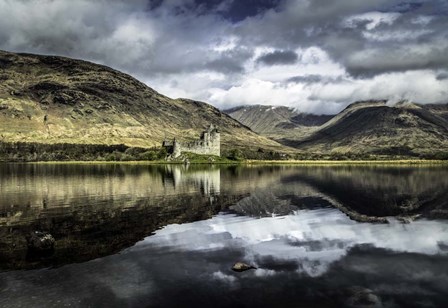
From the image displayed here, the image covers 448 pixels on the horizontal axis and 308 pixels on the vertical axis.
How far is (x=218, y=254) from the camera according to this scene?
3825 cm

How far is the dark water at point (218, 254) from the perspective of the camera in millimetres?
27375

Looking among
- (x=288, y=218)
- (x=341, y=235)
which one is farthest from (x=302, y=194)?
(x=341, y=235)

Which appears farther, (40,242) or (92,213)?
(92,213)

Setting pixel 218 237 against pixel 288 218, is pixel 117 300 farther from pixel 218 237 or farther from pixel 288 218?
pixel 288 218

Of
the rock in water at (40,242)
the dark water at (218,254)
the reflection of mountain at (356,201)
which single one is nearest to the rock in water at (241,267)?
the dark water at (218,254)

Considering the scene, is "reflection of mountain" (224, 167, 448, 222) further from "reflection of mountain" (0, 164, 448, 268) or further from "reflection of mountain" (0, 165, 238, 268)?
"reflection of mountain" (0, 165, 238, 268)

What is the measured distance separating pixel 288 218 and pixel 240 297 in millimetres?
32377

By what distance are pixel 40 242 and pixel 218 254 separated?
51.5 feet

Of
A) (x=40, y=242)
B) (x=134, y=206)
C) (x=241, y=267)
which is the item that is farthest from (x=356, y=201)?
(x=40, y=242)

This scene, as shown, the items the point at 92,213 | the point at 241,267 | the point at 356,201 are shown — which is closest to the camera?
the point at 241,267

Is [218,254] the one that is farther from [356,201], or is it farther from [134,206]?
[356,201]

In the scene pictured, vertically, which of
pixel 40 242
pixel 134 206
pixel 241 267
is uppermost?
pixel 40 242

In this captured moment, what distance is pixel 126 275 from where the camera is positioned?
3130 cm

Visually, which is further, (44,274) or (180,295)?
(44,274)
